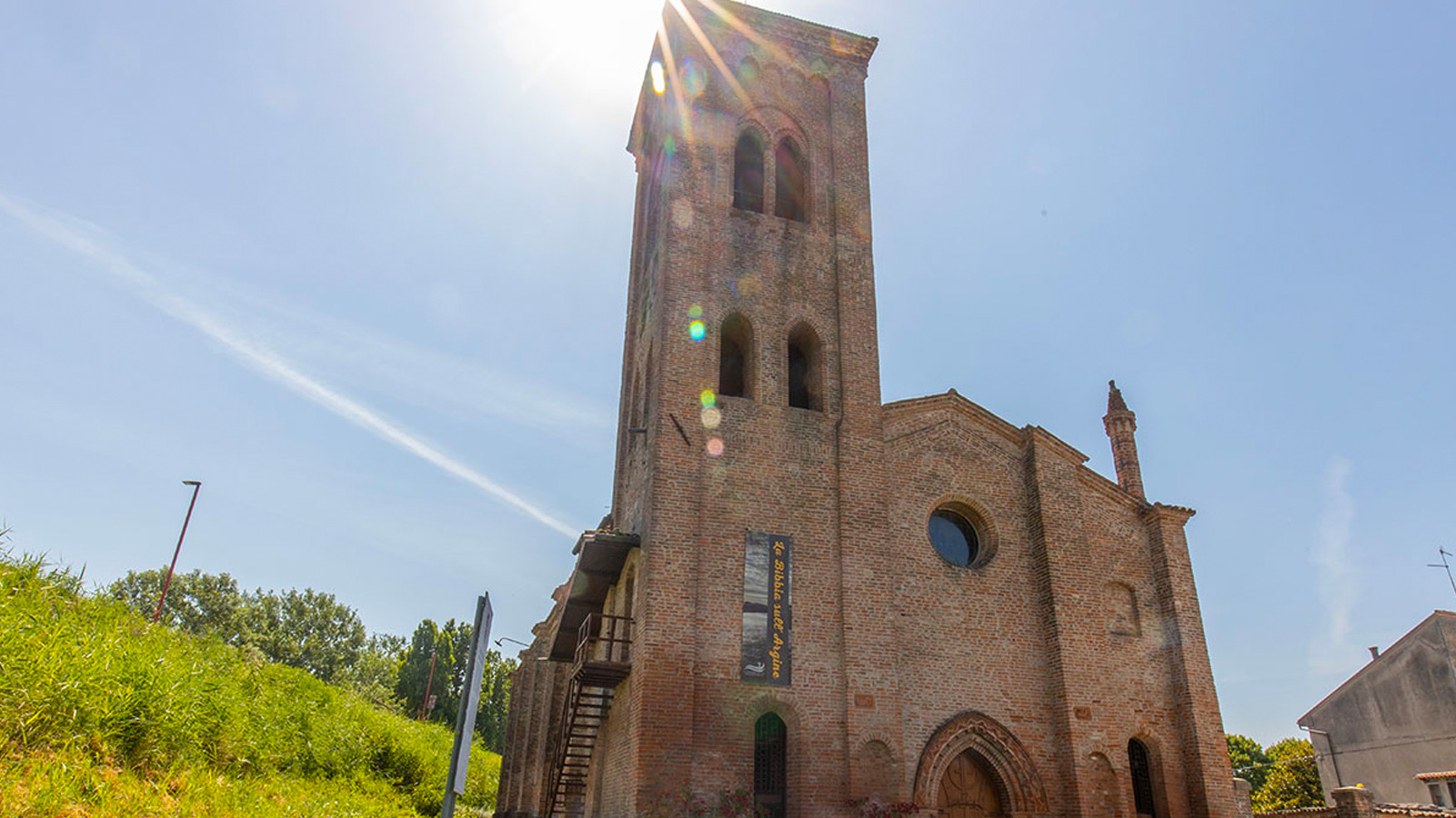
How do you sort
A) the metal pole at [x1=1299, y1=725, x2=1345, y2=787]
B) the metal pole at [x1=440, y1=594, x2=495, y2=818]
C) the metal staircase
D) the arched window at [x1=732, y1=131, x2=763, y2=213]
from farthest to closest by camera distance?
the metal pole at [x1=1299, y1=725, x2=1345, y2=787] → the arched window at [x1=732, y1=131, x2=763, y2=213] → the metal staircase → the metal pole at [x1=440, y1=594, x2=495, y2=818]

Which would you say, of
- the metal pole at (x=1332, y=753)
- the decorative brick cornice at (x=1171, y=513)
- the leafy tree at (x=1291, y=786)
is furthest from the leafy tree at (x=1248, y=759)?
the decorative brick cornice at (x=1171, y=513)

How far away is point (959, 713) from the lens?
14.7 metres

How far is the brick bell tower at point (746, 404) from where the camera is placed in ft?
43.0

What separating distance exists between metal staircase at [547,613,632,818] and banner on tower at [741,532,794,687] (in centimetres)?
196

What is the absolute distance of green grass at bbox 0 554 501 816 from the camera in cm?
732

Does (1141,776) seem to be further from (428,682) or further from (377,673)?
(377,673)

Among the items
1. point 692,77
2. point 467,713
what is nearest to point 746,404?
point 692,77

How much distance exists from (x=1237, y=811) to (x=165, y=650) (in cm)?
1729

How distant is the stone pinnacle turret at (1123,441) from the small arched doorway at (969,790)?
7.02 m

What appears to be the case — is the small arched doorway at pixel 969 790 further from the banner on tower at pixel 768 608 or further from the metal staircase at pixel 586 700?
the metal staircase at pixel 586 700

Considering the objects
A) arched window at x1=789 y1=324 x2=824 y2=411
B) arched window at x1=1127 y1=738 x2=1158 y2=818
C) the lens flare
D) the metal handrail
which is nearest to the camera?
the metal handrail

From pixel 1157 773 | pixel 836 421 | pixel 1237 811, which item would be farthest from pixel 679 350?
pixel 1237 811

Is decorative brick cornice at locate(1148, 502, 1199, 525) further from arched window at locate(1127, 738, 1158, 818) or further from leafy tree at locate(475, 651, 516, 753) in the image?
leafy tree at locate(475, 651, 516, 753)

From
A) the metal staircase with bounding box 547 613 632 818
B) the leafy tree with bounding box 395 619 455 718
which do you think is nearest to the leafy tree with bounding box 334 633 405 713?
the leafy tree with bounding box 395 619 455 718
